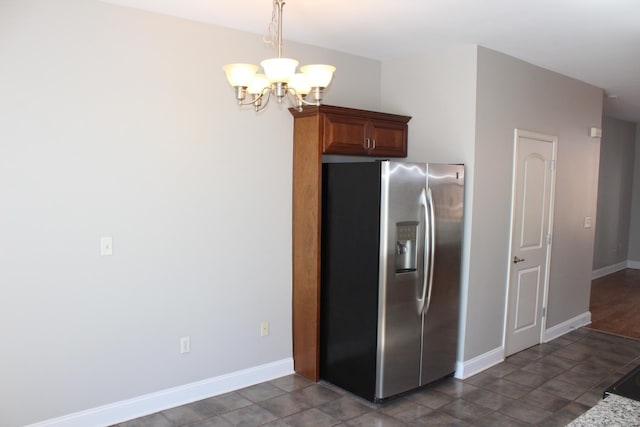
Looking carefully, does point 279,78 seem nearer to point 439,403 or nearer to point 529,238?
point 439,403

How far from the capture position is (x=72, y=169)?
2807mm

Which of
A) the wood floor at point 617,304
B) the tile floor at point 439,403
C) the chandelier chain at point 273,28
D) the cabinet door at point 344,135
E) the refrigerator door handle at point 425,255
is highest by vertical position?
the chandelier chain at point 273,28

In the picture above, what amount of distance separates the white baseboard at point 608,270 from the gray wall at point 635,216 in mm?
201

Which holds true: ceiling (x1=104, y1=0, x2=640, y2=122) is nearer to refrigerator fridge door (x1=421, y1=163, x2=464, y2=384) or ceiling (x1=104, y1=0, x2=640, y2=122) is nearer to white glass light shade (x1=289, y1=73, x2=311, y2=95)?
white glass light shade (x1=289, y1=73, x2=311, y2=95)

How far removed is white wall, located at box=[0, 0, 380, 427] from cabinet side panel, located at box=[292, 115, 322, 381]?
91mm

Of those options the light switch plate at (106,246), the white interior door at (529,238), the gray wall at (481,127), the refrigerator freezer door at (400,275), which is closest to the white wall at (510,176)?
the gray wall at (481,127)

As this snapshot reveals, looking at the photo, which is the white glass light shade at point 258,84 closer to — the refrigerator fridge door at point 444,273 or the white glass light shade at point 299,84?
the white glass light shade at point 299,84

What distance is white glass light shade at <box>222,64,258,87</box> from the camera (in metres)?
2.14

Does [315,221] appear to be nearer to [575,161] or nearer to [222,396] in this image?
[222,396]

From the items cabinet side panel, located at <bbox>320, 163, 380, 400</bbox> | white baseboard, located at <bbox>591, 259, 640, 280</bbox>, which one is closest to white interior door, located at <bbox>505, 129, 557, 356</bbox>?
cabinet side panel, located at <bbox>320, 163, 380, 400</bbox>

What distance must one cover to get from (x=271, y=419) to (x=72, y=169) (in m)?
2.02

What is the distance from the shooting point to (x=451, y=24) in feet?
10.6

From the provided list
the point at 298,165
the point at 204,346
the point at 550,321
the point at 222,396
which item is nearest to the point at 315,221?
the point at 298,165

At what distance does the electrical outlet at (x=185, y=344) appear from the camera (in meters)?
3.32
